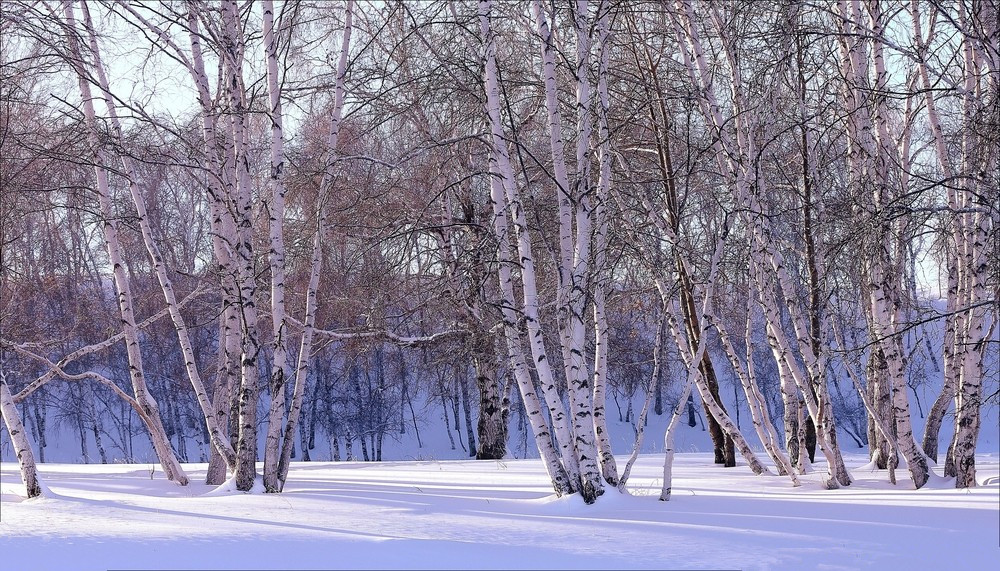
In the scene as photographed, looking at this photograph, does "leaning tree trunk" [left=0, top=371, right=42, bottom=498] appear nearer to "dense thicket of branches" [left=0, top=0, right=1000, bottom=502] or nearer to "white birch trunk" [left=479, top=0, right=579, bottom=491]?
"dense thicket of branches" [left=0, top=0, right=1000, bottom=502]

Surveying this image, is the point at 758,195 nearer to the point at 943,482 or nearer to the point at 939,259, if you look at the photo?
the point at 939,259

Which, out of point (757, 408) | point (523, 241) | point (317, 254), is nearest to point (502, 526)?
point (523, 241)

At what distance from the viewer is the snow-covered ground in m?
5.04

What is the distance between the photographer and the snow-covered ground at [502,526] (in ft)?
16.5

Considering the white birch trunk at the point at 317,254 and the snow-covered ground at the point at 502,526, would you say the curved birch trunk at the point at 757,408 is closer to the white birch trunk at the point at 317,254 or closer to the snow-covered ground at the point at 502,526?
the snow-covered ground at the point at 502,526

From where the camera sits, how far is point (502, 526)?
6039mm

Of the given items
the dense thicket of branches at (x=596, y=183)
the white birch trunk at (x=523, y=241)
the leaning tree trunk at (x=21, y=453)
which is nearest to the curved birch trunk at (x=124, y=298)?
the dense thicket of branches at (x=596, y=183)

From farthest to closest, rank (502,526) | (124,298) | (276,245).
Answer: (124,298), (276,245), (502,526)

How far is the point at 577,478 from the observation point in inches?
291

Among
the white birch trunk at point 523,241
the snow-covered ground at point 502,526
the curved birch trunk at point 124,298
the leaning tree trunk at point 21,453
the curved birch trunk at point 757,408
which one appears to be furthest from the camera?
the curved birch trunk at point 124,298

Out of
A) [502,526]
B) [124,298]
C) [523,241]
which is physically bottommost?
[502,526]

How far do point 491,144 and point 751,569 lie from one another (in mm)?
3893

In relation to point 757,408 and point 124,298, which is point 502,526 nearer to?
point 757,408

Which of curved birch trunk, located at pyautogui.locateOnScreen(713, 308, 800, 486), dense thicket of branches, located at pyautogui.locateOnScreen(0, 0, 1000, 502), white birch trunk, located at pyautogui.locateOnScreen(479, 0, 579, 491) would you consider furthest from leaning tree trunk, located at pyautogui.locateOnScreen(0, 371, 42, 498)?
curved birch trunk, located at pyautogui.locateOnScreen(713, 308, 800, 486)
